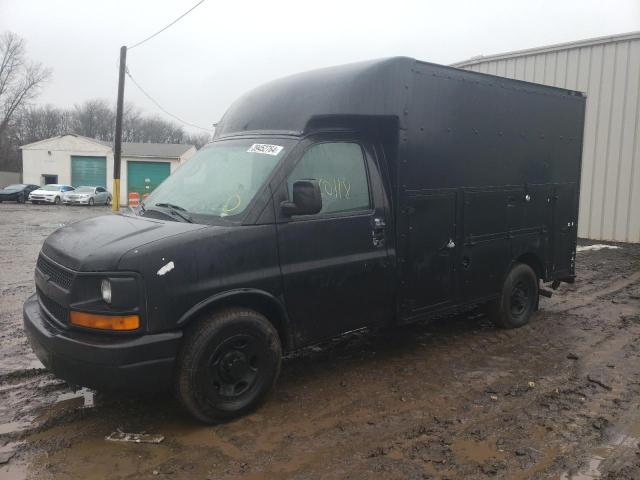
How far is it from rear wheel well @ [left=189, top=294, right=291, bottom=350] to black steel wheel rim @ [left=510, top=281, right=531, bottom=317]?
11.0ft

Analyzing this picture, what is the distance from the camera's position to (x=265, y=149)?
4371 mm

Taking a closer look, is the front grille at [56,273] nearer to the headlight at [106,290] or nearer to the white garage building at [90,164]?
the headlight at [106,290]

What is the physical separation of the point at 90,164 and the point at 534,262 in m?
46.1

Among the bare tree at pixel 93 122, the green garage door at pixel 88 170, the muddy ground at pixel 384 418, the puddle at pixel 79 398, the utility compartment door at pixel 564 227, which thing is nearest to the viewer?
the muddy ground at pixel 384 418

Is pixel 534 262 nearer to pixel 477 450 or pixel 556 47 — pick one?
pixel 477 450

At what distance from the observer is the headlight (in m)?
3.42

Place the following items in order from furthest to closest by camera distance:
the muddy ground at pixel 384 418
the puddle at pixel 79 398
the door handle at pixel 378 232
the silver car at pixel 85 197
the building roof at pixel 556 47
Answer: the silver car at pixel 85 197, the building roof at pixel 556 47, the door handle at pixel 378 232, the puddle at pixel 79 398, the muddy ground at pixel 384 418

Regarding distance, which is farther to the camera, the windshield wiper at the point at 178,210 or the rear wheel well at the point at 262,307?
the windshield wiper at the point at 178,210

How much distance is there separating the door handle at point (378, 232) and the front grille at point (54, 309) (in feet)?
8.10

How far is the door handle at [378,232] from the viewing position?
4.72 meters

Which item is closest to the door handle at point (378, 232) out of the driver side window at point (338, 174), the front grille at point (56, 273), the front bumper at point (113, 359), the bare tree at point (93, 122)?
the driver side window at point (338, 174)

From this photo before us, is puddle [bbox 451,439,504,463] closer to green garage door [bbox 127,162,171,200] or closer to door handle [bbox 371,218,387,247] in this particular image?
door handle [bbox 371,218,387,247]

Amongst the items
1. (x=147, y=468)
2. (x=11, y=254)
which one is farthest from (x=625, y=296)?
(x=11, y=254)

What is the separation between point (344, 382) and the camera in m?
4.76
